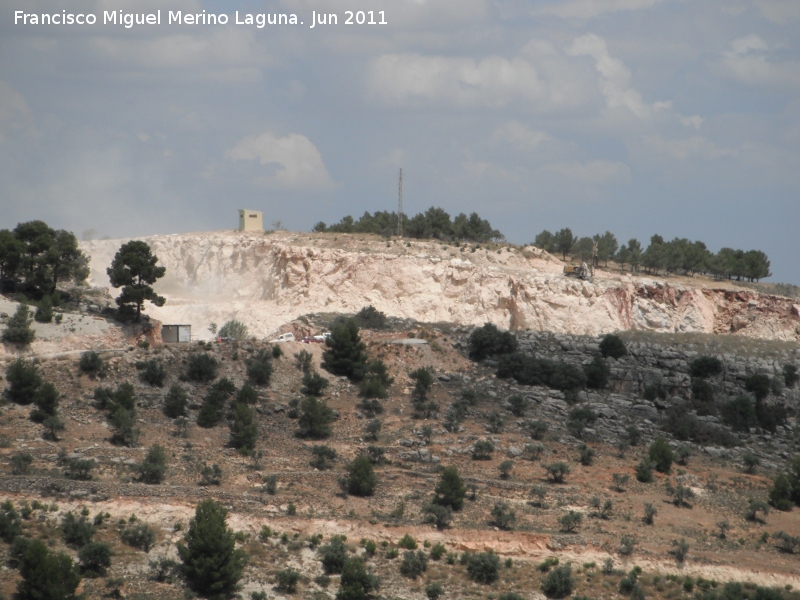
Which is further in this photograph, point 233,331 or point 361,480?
point 233,331

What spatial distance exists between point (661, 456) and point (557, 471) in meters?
4.28

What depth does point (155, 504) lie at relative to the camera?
981 inches

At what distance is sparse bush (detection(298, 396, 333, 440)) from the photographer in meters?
32.6

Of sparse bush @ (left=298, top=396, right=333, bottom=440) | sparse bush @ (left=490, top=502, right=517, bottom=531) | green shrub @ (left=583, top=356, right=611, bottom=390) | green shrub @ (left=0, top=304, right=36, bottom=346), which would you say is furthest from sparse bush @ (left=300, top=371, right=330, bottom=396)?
green shrub @ (left=583, top=356, right=611, bottom=390)

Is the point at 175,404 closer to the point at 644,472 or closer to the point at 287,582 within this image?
the point at 287,582

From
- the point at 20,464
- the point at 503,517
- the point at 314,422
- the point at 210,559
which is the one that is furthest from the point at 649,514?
the point at 20,464

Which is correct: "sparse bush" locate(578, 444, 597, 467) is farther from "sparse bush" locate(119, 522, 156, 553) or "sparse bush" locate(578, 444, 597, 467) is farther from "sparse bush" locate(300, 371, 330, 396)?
"sparse bush" locate(119, 522, 156, 553)

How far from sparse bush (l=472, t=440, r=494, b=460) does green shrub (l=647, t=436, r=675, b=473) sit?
18.3 ft

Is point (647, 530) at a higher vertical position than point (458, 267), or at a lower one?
lower

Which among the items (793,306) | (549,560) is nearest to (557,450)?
(549,560)

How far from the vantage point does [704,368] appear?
142ft

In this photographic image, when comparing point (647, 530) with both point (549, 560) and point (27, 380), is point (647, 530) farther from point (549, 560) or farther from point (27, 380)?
point (27, 380)

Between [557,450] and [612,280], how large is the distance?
20369mm

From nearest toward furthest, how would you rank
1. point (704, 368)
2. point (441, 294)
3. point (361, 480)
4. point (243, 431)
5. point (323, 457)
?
point (361, 480) → point (323, 457) → point (243, 431) → point (704, 368) → point (441, 294)
